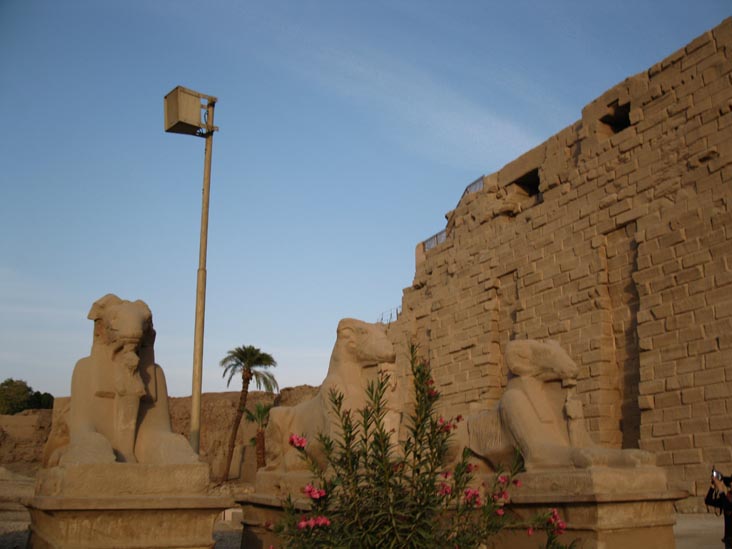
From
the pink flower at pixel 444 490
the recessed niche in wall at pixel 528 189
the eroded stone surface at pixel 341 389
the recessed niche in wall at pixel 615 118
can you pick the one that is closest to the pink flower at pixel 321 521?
the pink flower at pixel 444 490

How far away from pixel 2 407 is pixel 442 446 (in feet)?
132

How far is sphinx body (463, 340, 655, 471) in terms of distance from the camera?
209 inches

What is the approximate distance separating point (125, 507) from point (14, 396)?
40.1 m

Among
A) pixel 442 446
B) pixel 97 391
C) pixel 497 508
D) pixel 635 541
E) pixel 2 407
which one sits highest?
pixel 2 407

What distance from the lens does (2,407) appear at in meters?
38.3

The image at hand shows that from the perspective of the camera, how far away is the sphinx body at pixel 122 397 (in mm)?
4422

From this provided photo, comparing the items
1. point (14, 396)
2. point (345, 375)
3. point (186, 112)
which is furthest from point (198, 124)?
point (14, 396)

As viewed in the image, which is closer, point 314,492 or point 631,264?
point 314,492

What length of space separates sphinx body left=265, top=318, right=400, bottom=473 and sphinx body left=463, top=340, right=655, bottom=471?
3.21ft

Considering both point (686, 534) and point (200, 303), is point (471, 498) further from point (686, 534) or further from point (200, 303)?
point (200, 303)

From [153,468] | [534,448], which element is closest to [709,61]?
[534,448]

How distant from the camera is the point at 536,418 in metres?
5.60

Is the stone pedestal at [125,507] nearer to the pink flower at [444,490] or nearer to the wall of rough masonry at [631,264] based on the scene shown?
the pink flower at [444,490]

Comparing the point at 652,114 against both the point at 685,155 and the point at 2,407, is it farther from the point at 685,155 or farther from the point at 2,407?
the point at 2,407
